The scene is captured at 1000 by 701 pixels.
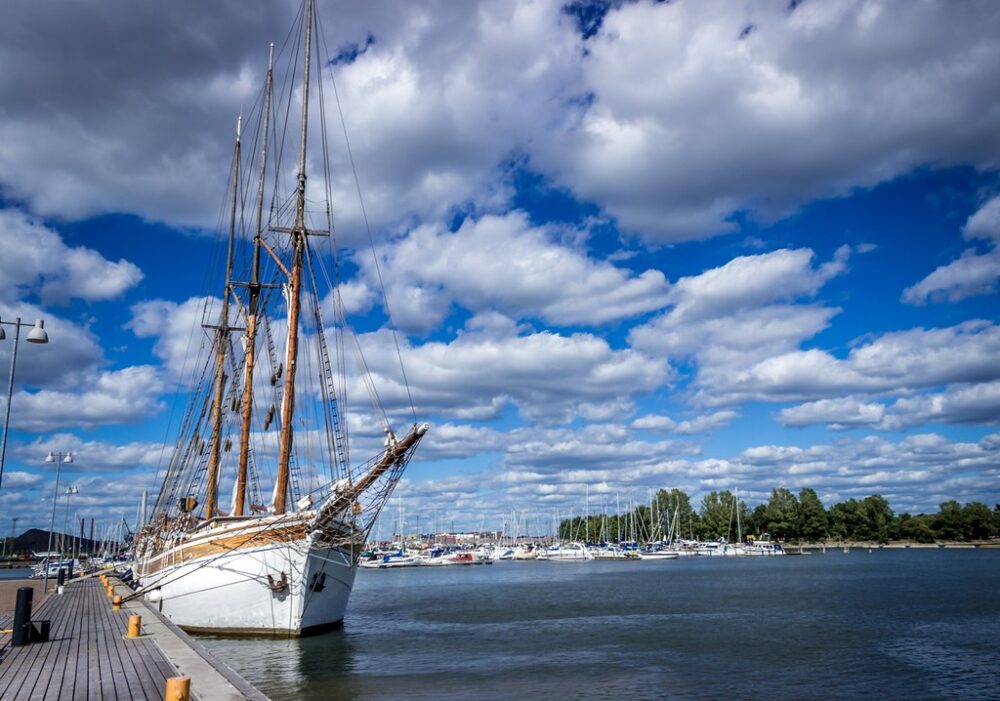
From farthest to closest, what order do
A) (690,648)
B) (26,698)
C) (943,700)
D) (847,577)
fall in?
(847,577) → (690,648) → (943,700) → (26,698)

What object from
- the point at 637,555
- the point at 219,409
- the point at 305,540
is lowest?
the point at 637,555

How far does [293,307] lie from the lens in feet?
130

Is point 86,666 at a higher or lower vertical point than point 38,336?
lower

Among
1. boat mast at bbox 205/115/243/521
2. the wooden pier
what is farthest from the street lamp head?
boat mast at bbox 205/115/243/521

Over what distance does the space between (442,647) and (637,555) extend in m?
166

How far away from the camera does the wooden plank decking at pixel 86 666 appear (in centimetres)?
1597

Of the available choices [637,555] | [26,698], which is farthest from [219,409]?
[637,555]

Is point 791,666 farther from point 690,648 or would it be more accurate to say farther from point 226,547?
point 226,547

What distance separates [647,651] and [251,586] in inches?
757

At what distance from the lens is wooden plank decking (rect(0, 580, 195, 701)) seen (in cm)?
1597

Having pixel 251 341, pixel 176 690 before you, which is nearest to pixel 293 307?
pixel 251 341

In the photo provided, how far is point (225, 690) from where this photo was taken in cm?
1595

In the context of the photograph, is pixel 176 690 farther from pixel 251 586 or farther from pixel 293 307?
pixel 293 307

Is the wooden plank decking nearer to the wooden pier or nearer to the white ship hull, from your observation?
the wooden pier
